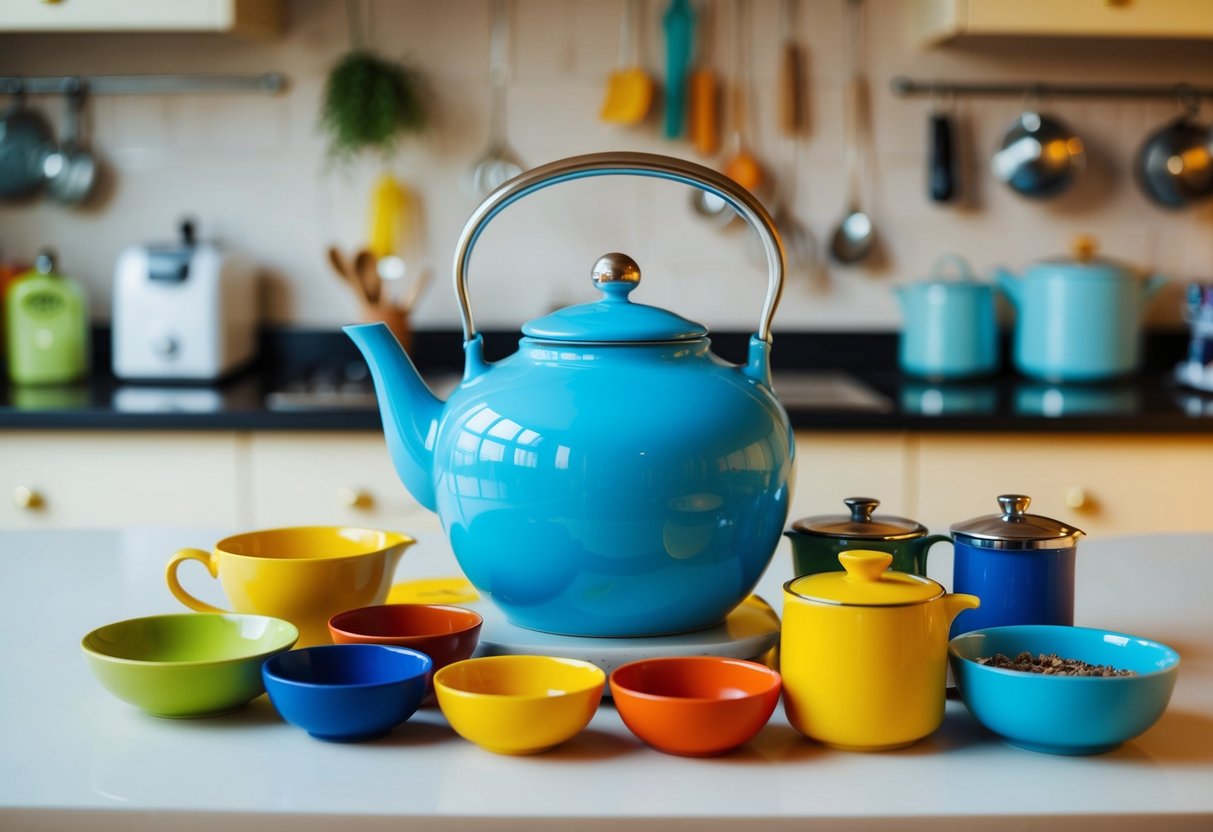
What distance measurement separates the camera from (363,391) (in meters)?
2.24

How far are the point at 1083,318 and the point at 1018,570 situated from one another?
1591mm

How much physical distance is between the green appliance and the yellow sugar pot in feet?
6.48

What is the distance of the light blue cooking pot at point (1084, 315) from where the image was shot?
7.73ft

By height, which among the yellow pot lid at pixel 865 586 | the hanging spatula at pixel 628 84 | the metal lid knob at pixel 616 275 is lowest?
the yellow pot lid at pixel 865 586

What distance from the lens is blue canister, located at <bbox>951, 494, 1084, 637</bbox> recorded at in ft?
2.99

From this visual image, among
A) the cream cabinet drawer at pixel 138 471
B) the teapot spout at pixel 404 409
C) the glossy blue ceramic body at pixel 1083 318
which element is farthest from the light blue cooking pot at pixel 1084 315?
the teapot spout at pixel 404 409

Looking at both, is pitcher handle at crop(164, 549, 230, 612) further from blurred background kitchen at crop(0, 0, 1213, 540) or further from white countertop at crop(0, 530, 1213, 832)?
blurred background kitchen at crop(0, 0, 1213, 540)

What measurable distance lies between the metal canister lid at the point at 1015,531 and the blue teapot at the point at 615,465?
0.42 ft

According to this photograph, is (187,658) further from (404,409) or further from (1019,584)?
(1019,584)

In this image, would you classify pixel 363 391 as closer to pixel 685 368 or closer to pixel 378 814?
pixel 685 368

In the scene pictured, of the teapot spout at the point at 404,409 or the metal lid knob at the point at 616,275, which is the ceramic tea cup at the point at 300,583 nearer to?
the teapot spout at the point at 404,409

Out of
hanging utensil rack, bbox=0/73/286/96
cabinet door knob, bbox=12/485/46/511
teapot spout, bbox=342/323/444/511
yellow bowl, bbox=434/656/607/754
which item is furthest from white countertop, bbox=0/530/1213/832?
hanging utensil rack, bbox=0/73/286/96

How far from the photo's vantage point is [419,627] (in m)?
0.92

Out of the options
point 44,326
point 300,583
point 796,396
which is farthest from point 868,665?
point 44,326
